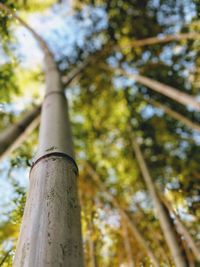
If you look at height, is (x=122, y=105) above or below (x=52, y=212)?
above

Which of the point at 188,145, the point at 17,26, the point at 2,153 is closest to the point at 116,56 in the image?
the point at 188,145

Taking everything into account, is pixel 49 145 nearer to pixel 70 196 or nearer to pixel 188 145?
pixel 70 196

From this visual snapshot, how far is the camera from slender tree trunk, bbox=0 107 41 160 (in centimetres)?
204

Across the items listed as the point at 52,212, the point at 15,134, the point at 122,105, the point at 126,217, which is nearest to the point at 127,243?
the point at 126,217

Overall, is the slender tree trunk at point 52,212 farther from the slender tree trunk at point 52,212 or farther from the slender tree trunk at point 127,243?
the slender tree trunk at point 127,243

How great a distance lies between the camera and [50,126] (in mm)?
1332

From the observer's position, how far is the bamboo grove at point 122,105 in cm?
293

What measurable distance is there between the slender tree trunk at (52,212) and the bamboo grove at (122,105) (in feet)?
3.84

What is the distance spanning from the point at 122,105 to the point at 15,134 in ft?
14.0

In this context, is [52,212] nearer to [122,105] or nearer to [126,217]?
[126,217]

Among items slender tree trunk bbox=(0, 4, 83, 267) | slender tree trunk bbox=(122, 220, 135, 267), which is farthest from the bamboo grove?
slender tree trunk bbox=(0, 4, 83, 267)

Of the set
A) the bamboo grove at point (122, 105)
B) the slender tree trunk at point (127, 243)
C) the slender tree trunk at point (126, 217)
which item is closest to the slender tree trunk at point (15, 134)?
the bamboo grove at point (122, 105)

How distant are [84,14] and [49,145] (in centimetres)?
450

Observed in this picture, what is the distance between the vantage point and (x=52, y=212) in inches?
32.3
